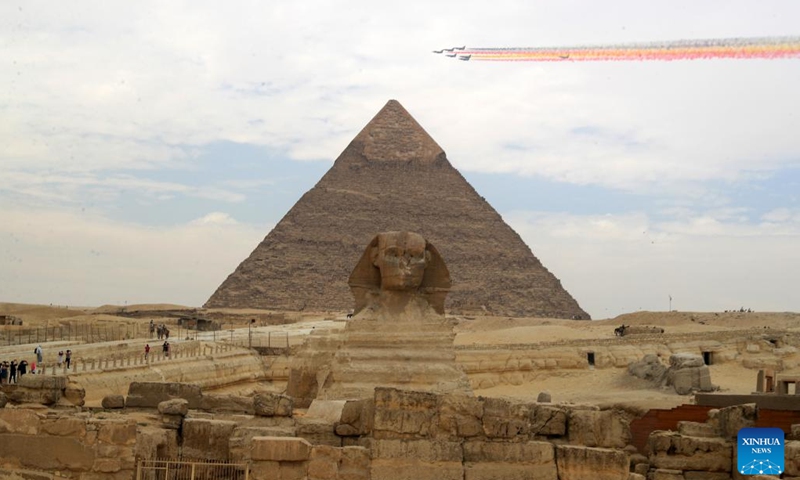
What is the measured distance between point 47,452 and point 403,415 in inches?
59.7

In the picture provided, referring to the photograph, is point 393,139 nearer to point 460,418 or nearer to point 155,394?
point 155,394

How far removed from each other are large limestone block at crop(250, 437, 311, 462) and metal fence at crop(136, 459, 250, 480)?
22 cm

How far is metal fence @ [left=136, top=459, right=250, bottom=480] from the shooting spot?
498 centimetres

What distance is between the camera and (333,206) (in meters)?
194

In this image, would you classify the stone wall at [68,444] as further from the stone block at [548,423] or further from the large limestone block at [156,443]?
the stone block at [548,423]

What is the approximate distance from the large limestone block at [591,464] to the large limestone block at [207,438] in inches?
59.8

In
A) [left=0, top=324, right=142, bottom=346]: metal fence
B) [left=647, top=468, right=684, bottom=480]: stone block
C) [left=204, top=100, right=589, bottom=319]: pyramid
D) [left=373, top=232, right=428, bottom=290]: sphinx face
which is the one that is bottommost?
[left=647, top=468, right=684, bottom=480]: stone block

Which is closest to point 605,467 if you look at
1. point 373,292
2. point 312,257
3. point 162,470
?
point 162,470

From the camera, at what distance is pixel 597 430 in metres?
5.08

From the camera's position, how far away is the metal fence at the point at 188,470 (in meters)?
4.98

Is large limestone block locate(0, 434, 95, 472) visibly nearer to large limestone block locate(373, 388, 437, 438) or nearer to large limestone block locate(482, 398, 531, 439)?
large limestone block locate(373, 388, 437, 438)

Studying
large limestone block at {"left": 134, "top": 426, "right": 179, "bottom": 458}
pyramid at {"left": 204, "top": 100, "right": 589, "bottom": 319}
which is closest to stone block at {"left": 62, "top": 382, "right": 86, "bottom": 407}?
large limestone block at {"left": 134, "top": 426, "right": 179, "bottom": 458}

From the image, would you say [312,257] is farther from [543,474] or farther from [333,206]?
[543,474]

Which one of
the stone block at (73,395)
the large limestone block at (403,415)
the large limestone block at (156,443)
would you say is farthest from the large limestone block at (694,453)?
the stone block at (73,395)
